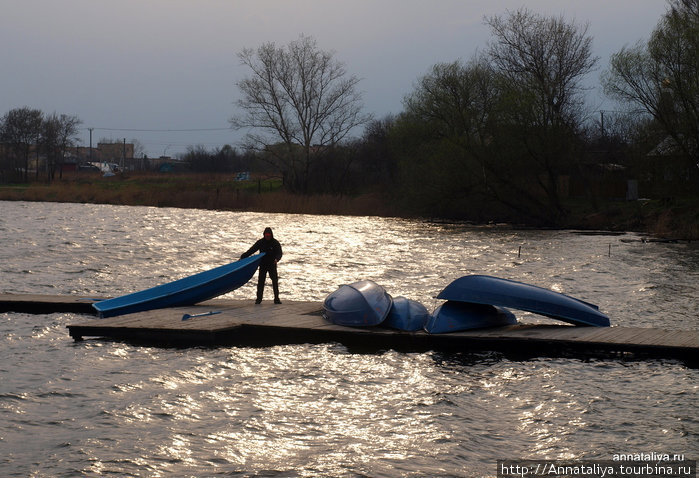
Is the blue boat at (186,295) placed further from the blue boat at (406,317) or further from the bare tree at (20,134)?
the bare tree at (20,134)

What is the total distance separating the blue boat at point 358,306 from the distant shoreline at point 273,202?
28.5m

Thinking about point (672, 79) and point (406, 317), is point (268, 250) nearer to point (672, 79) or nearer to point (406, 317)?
point (406, 317)

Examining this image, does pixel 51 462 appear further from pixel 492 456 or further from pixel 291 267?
pixel 291 267

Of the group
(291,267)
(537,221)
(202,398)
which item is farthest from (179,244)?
(202,398)

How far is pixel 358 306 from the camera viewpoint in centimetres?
1477

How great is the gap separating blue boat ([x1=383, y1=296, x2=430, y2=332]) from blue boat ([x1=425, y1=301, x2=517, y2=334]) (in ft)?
0.64

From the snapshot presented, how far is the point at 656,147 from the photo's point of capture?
43.2 meters

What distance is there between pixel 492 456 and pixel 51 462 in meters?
4.78

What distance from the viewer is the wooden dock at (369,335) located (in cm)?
1354

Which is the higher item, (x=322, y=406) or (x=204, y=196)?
(x=204, y=196)

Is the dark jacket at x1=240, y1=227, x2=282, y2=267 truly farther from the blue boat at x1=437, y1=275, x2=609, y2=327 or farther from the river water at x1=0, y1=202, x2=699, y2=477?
the blue boat at x1=437, y1=275, x2=609, y2=327

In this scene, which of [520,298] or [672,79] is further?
[672,79]

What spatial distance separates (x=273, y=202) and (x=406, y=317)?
4656 cm

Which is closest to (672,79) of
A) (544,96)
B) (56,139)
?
(544,96)
